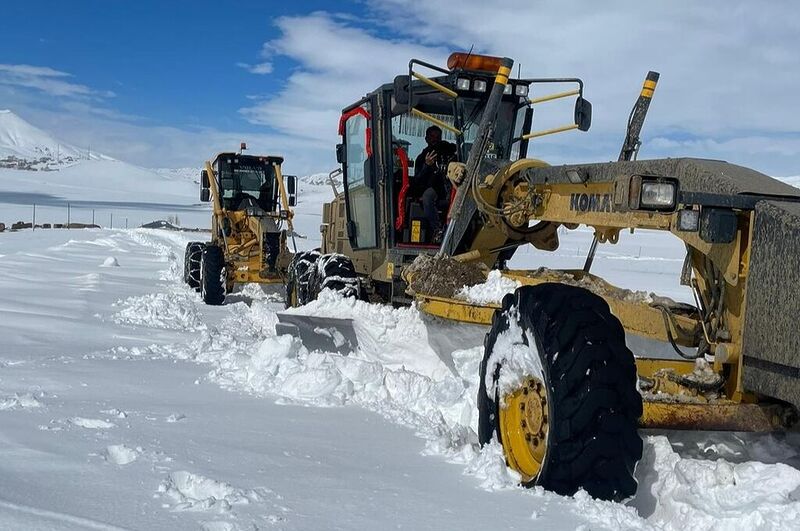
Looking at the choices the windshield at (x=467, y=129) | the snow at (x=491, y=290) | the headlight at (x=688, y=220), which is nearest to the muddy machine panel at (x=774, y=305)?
the headlight at (x=688, y=220)

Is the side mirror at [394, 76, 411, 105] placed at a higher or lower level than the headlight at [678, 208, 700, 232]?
higher

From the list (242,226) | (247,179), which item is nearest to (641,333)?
(242,226)

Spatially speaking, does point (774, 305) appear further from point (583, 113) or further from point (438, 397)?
point (583, 113)

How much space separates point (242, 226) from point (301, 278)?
17.4 ft

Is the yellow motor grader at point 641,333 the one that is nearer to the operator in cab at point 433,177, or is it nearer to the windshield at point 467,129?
the windshield at point 467,129

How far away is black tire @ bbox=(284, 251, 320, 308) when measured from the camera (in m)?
8.12

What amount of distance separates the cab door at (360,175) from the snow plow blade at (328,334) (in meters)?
1.35

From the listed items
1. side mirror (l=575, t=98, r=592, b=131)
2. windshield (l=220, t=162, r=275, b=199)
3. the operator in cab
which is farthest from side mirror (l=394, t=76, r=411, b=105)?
windshield (l=220, t=162, r=275, b=199)

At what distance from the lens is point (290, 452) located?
3064 millimetres

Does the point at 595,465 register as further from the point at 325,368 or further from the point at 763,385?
the point at 325,368

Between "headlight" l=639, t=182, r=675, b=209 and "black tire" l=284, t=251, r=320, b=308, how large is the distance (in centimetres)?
536

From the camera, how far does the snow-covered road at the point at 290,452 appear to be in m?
2.36

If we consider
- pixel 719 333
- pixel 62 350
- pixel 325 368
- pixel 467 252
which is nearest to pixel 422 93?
pixel 467 252

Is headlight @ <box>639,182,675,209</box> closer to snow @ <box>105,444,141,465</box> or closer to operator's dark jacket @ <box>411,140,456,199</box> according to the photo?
snow @ <box>105,444,141,465</box>
